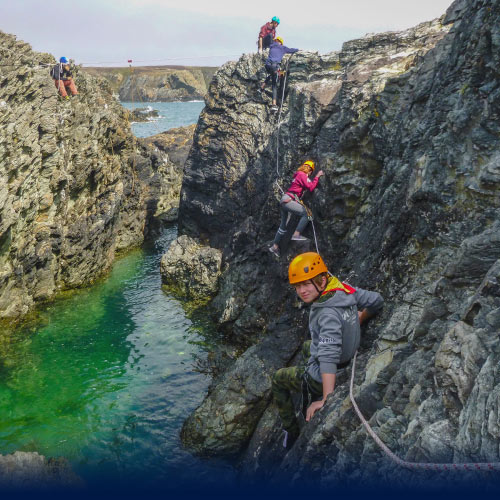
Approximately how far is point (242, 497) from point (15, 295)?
1880cm

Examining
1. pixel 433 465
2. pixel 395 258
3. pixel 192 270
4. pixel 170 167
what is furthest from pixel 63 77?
pixel 433 465

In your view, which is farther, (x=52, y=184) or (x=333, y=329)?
(x=52, y=184)

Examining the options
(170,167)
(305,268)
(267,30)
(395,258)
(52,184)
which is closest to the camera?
(305,268)

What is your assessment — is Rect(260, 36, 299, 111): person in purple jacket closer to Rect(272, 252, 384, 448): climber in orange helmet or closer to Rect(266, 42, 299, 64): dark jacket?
Rect(266, 42, 299, 64): dark jacket

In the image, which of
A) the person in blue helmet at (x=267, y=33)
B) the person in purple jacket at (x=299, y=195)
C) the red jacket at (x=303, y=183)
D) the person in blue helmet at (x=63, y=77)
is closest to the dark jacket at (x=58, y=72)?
the person in blue helmet at (x=63, y=77)

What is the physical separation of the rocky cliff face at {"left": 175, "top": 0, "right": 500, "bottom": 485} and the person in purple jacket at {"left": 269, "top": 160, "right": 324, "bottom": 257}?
429mm

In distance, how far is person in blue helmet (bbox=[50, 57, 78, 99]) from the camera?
23000 millimetres

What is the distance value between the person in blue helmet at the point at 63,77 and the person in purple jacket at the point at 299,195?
50.8 feet

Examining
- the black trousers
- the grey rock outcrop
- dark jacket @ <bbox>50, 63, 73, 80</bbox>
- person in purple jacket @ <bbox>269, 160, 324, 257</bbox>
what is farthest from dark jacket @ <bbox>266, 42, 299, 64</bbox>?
the grey rock outcrop

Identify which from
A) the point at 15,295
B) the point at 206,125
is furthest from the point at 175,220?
the point at 15,295

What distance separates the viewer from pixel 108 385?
1401 cm

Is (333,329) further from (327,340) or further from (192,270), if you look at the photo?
(192,270)

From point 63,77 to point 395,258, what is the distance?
22.4 metres

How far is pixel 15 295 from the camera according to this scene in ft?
59.6
